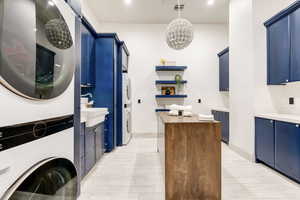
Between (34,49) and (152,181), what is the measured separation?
2.07 meters

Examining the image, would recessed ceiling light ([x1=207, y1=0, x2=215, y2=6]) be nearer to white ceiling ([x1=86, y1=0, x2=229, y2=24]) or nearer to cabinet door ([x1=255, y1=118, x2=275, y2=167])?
white ceiling ([x1=86, y1=0, x2=229, y2=24])

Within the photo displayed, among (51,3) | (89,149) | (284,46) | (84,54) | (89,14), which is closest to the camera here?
(51,3)

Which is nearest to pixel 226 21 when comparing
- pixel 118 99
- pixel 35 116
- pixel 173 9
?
pixel 173 9

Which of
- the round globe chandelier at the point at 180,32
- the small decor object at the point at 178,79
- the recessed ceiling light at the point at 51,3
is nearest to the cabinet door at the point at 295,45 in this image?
the round globe chandelier at the point at 180,32

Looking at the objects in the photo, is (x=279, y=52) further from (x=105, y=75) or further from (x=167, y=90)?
(x=105, y=75)

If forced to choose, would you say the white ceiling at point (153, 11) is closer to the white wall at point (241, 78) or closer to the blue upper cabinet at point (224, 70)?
the white wall at point (241, 78)

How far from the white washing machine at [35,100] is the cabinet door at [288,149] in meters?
2.56

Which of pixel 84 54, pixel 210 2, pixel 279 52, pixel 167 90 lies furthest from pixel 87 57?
pixel 279 52

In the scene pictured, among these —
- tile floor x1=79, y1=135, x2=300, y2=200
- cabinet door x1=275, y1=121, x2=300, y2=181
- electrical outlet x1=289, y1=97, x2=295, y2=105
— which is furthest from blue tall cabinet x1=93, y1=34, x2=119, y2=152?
electrical outlet x1=289, y1=97, x2=295, y2=105

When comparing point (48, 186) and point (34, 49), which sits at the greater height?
point (34, 49)

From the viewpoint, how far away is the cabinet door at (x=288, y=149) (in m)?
2.20

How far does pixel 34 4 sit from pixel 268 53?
11.2 ft

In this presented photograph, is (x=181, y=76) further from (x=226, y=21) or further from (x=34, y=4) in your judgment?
(x=34, y=4)

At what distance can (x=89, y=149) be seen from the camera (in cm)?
246
